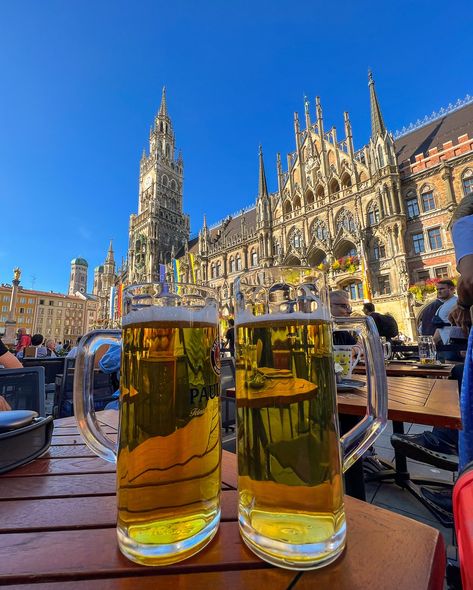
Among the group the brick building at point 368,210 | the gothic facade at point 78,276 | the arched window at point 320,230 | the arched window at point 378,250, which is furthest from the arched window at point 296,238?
the gothic facade at point 78,276

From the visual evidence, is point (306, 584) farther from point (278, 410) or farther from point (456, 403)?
point (456, 403)

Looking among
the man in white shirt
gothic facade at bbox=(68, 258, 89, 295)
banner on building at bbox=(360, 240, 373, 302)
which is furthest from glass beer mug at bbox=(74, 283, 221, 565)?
gothic facade at bbox=(68, 258, 89, 295)

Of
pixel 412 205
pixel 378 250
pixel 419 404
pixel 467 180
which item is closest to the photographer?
pixel 419 404

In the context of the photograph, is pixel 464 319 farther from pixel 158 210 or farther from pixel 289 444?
pixel 158 210

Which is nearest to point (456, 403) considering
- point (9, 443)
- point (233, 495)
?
point (233, 495)

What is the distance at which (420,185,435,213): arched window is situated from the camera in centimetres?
1711

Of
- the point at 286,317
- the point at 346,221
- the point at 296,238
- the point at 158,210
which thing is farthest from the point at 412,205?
the point at 158,210

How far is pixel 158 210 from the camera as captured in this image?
3681cm

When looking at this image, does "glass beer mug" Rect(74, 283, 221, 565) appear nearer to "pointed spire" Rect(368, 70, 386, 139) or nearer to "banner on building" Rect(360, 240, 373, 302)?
"banner on building" Rect(360, 240, 373, 302)

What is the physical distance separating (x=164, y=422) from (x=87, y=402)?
0.24 meters

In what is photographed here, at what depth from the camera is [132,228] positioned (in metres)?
39.5

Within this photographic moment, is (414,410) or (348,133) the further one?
(348,133)

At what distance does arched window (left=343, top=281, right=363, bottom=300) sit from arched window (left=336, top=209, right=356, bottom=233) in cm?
369

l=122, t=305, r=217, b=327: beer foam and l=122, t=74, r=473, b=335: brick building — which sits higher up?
l=122, t=74, r=473, b=335: brick building
